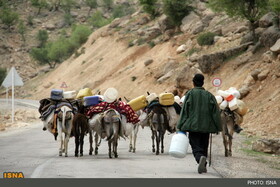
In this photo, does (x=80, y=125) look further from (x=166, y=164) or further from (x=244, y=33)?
(x=244, y=33)

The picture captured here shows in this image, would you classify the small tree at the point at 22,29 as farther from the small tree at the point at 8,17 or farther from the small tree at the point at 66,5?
the small tree at the point at 66,5

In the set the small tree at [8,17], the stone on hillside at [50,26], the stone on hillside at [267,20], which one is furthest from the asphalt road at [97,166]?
the stone on hillside at [50,26]

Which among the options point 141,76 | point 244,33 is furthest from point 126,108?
point 141,76

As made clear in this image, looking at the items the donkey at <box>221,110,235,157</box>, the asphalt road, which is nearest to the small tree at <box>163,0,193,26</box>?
the asphalt road

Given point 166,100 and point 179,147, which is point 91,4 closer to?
point 166,100

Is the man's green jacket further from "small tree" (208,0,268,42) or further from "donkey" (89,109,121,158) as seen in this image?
"small tree" (208,0,268,42)

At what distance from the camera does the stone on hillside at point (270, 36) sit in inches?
1600

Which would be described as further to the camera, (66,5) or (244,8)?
(66,5)

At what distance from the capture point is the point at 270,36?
41.3 meters

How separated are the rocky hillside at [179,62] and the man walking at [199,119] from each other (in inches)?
502

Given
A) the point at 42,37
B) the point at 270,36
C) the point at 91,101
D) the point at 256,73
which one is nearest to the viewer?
the point at 91,101

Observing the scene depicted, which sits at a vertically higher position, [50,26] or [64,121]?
[50,26]

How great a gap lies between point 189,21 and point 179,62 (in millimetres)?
10576

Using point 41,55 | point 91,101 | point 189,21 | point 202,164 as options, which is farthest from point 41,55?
point 202,164
